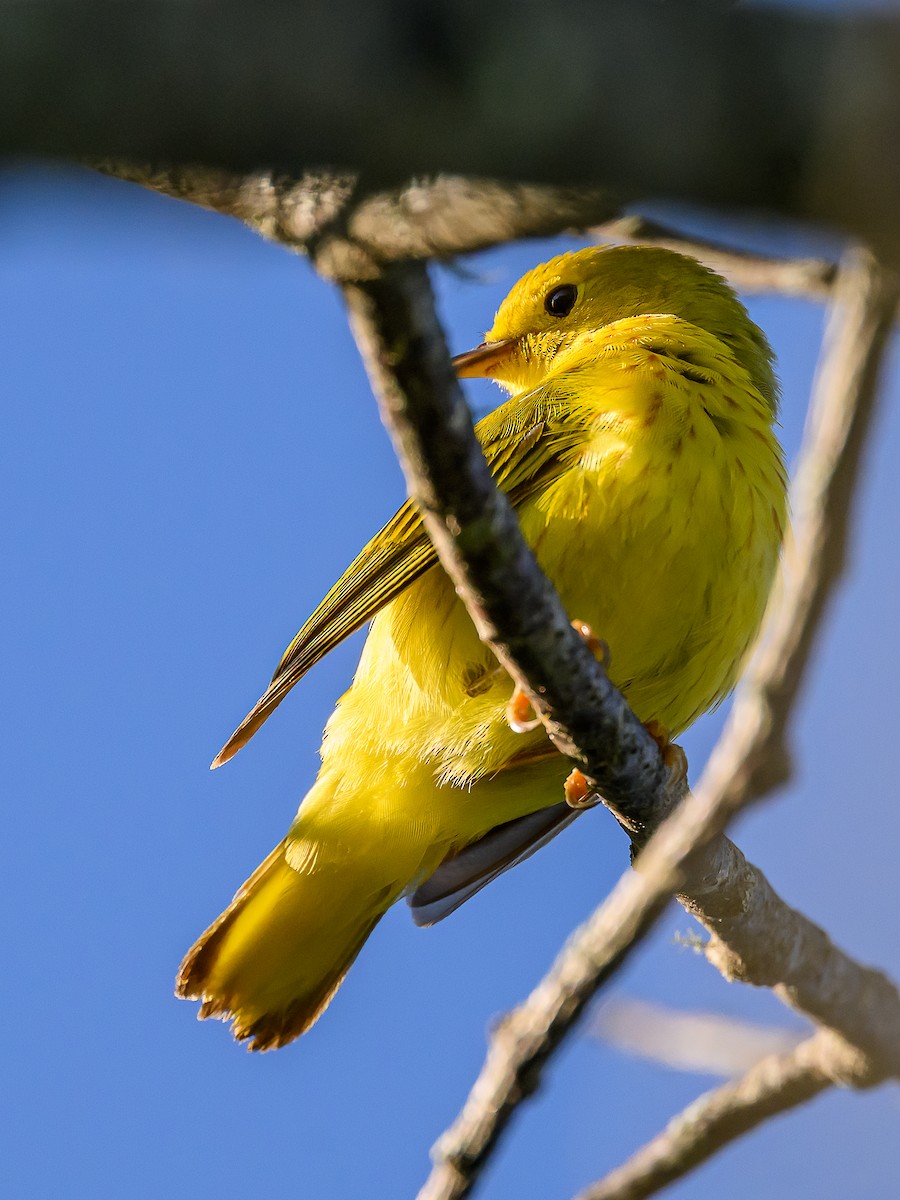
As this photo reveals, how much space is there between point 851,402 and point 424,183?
687 millimetres

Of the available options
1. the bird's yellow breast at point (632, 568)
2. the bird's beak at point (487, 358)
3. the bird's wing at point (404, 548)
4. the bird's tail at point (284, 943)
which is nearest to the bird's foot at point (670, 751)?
the bird's yellow breast at point (632, 568)

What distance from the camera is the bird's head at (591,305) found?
4.95m

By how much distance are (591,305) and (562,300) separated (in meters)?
0.13

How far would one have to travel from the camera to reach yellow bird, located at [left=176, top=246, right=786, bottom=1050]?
12.1 ft

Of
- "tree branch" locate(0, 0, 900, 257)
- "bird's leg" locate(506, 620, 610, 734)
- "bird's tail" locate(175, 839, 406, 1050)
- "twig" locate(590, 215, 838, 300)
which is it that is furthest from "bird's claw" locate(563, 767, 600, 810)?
"tree branch" locate(0, 0, 900, 257)

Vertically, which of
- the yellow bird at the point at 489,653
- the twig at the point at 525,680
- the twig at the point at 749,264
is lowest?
the twig at the point at 525,680

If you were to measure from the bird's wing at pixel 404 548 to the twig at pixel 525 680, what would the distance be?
107 centimetres

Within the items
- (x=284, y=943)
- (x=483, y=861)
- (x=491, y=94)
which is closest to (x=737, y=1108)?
(x=483, y=861)

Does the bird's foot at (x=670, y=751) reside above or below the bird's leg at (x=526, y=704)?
below

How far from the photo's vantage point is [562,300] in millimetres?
5164

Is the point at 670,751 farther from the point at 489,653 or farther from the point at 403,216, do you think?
the point at 403,216

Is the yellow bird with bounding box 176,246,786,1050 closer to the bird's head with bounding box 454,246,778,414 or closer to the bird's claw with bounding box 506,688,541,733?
the bird's head with bounding box 454,246,778,414

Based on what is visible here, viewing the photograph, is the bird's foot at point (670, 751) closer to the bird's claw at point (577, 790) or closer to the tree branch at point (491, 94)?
the bird's claw at point (577, 790)

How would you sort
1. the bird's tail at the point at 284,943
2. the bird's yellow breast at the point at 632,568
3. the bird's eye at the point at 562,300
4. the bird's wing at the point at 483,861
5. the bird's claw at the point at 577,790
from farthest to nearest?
the bird's eye at the point at 562,300
the bird's wing at the point at 483,861
the bird's tail at the point at 284,943
the bird's claw at the point at 577,790
the bird's yellow breast at the point at 632,568
